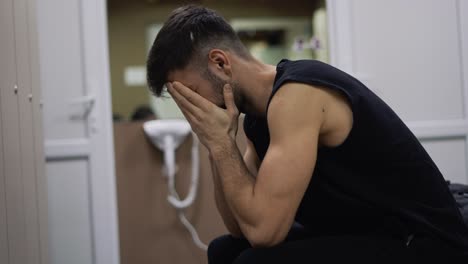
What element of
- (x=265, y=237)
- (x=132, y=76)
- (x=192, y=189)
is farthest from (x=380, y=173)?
(x=132, y=76)

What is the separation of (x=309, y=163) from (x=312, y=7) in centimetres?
307

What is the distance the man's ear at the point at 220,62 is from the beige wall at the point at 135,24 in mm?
2785

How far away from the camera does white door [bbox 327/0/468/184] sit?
76.3 inches

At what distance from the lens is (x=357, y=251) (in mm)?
876

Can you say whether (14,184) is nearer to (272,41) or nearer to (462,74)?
(462,74)

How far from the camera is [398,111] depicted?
6.40 ft

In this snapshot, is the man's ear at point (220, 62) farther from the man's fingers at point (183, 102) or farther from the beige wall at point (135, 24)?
the beige wall at point (135, 24)

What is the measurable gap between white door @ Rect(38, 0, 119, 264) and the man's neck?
0.90 meters

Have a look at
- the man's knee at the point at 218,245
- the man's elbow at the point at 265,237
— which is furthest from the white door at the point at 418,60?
the man's elbow at the point at 265,237

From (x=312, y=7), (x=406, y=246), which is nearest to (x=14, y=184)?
(x=406, y=246)

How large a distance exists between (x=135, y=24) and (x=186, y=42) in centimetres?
303

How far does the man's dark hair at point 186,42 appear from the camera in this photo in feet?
3.42

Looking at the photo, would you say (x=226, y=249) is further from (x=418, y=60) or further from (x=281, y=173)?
(x=418, y=60)

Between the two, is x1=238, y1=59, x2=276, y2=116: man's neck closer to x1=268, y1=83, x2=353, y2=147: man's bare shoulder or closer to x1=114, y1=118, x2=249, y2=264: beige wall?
x1=268, y1=83, x2=353, y2=147: man's bare shoulder
